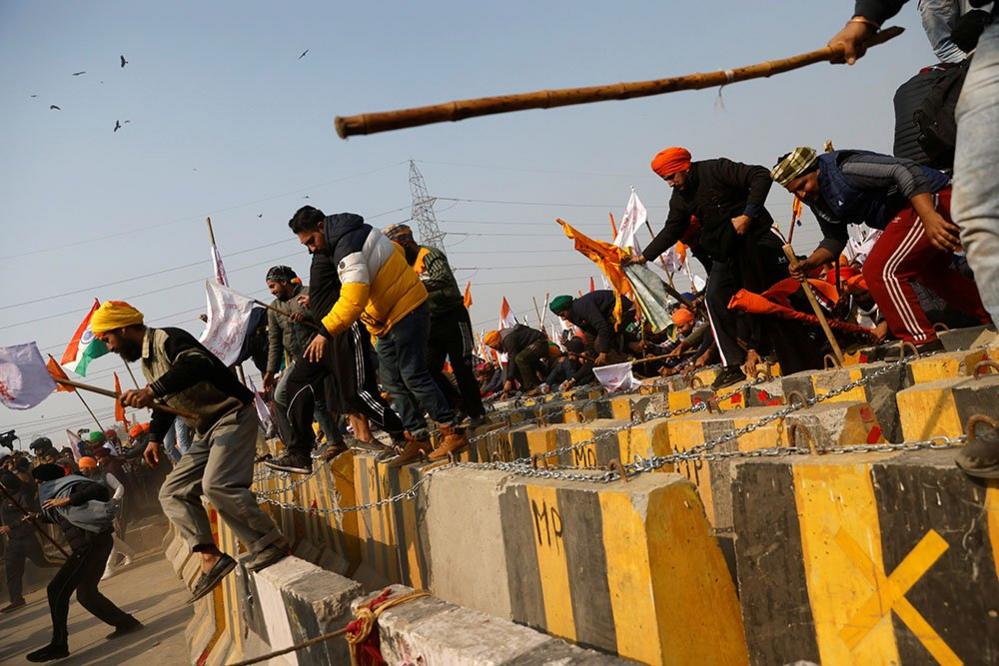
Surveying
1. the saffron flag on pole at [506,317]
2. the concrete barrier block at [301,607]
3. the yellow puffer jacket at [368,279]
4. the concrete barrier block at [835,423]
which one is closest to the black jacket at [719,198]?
the yellow puffer jacket at [368,279]

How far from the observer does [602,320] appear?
1165 centimetres

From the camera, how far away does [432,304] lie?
7.23 meters

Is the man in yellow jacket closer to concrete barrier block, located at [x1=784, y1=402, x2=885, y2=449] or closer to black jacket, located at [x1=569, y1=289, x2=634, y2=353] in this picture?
concrete barrier block, located at [x1=784, y1=402, x2=885, y2=449]

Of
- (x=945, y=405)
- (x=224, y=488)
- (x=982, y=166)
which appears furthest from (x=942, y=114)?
(x=224, y=488)

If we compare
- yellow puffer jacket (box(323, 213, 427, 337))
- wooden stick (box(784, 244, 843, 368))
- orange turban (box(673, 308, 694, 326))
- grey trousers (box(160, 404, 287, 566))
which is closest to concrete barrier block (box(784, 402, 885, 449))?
wooden stick (box(784, 244, 843, 368))

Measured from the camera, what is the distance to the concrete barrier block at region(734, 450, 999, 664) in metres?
1.81

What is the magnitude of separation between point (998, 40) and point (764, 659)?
1.82 meters

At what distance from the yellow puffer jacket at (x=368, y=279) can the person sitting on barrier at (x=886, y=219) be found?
2685mm

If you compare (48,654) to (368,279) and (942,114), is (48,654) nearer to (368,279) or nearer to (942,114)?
(368,279)

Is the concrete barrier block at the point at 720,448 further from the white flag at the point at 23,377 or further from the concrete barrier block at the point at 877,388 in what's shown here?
the white flag at the point at 23,377

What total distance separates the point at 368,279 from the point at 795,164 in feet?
9.59

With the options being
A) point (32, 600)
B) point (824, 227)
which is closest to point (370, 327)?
point (824, 227)

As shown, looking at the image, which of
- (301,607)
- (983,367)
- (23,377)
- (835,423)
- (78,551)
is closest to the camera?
(835,423)

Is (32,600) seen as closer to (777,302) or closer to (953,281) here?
(777,302)
